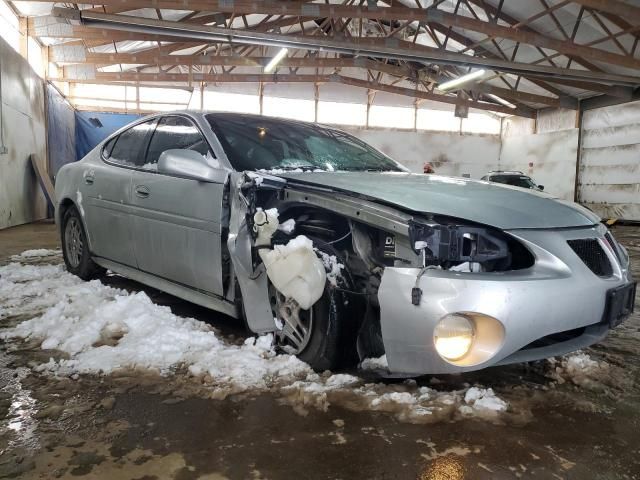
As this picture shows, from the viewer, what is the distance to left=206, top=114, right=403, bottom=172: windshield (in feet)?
9.14

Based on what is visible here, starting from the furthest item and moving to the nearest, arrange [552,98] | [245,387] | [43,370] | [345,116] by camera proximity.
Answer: [345,116]
[552,98]
[43,370]
[245,387]

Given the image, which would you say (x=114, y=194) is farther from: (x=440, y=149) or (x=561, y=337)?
(x=440, y=149)

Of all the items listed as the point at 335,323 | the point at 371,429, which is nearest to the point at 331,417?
the point at 371,429

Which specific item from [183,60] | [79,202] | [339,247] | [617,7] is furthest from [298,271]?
[183,60]

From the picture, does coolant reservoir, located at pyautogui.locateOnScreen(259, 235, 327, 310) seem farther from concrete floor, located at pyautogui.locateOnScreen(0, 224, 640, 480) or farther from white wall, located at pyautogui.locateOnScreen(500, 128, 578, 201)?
white wall, located at pyautogui.locateOnScreen(500, 128, 578, 201)

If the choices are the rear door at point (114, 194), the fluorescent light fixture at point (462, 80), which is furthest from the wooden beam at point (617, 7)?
the rear door at point (114, 194)

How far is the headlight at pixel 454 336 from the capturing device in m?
1.88

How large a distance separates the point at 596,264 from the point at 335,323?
3.83 ft

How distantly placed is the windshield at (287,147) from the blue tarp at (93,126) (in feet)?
45.6

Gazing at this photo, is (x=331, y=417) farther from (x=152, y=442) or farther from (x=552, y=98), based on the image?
(x=552, y=98)

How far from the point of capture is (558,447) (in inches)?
68.7

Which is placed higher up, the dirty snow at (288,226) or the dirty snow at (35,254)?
the dirty snow at (288,226)

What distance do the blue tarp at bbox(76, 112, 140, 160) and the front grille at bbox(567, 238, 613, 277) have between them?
1565cm

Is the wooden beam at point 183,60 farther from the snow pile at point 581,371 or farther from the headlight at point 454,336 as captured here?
the headlight at point 454,336
